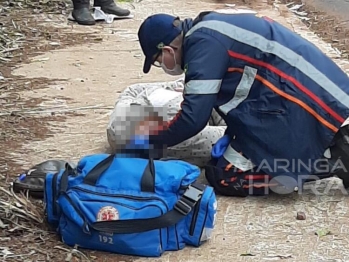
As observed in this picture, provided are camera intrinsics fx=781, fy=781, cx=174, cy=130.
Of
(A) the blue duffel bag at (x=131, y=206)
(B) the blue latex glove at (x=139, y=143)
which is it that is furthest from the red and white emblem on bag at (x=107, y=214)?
(B) the blue latex glove at (x=139, y=143)

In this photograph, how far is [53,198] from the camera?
3436mm

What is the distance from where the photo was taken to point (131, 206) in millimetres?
3250

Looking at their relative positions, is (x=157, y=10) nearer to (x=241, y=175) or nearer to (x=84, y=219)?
(x=241, y=175)

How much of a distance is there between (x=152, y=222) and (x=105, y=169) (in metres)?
0.34

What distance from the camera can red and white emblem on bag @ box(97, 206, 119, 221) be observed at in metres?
Answer: 3.23

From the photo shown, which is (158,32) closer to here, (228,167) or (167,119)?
(167,119)

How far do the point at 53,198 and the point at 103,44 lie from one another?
4.33m

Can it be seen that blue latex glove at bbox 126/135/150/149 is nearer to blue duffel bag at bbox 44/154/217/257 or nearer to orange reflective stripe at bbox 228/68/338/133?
blue duffel bag at bbox 44/154/217/257

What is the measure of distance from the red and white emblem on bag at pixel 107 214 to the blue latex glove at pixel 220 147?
2.93 feet

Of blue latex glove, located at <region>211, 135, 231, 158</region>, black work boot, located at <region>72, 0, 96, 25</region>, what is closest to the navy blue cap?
blue latex glove, located at <region>211, 135, 231, 158</region>

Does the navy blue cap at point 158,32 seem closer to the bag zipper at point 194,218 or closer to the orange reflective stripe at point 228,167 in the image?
the orange reflective stripe at point 228,167

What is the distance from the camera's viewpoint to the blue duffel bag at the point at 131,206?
324 cm

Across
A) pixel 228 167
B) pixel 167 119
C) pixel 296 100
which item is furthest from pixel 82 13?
pixel 296 100

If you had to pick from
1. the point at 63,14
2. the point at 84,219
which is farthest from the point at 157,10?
the point at 84,219
